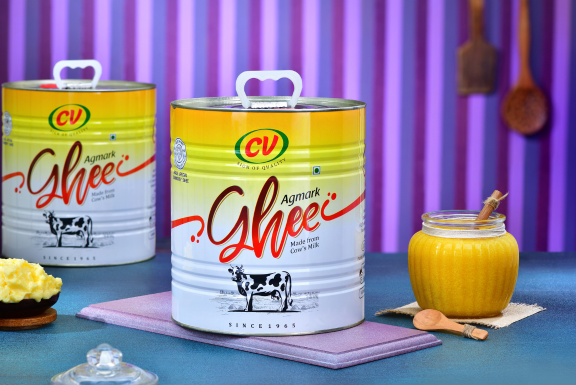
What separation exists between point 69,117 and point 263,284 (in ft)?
2.26

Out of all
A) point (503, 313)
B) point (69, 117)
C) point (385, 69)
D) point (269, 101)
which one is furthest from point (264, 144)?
point (385, 69)

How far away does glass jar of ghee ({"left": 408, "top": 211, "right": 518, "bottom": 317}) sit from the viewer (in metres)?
1.37

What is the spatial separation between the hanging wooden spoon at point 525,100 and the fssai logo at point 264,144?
1317 mm

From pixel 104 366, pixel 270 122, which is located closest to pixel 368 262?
pixel 270 122

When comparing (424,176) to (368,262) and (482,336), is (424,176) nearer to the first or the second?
(368,262)

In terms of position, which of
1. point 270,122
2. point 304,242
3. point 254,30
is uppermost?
point 254,30

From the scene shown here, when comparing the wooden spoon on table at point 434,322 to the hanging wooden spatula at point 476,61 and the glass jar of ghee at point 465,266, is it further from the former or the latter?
the hanging wooden spatula at point 476,61

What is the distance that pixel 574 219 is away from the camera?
2461 mm

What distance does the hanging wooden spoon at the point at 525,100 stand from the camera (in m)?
2.38

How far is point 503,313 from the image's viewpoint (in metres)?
1.43

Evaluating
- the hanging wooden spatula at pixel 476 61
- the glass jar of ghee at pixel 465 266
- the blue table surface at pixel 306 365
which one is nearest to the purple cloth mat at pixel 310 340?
the blue table surface at pixel 306 365

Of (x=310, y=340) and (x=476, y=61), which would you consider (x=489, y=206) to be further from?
(x=476, y=61)

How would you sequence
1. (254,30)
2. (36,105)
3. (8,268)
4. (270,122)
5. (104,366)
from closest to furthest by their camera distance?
(104,366) → (270,122) → (8,268) → (36,105) → (254,30)

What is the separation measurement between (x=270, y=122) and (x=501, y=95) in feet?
4.35
